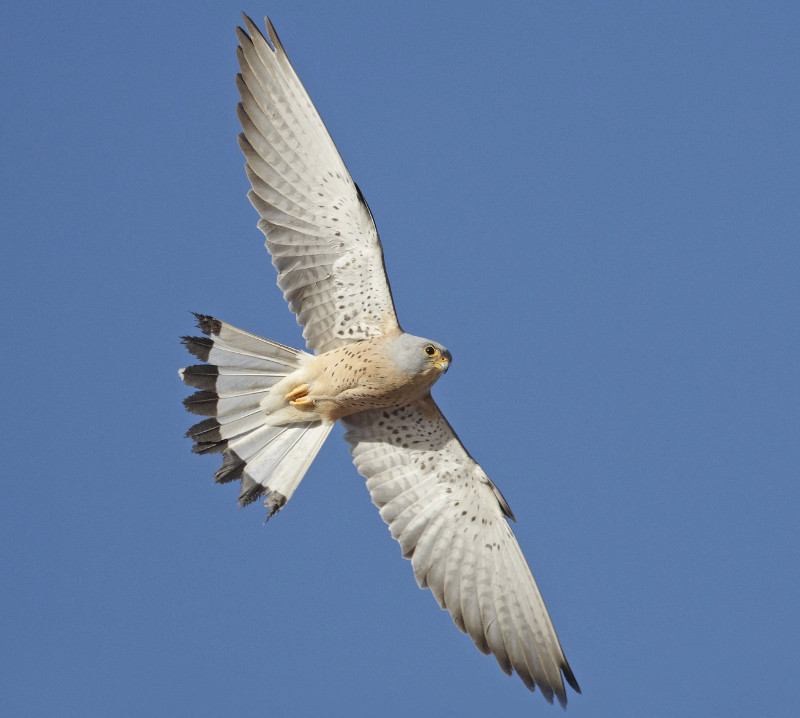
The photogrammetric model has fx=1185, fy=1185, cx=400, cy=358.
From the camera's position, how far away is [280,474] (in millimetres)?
10078

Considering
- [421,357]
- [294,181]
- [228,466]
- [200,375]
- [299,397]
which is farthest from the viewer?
[228,466]

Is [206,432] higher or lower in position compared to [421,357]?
lower

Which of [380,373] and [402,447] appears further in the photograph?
[402,447]

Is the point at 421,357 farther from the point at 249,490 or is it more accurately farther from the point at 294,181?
the point at 249,490

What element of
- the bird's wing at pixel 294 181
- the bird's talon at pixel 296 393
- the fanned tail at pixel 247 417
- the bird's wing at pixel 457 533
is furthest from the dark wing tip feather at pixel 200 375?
the bird's wing at pixel 457 533

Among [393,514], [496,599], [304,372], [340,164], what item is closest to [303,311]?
[304,372]

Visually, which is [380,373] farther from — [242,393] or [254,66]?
[254,66]

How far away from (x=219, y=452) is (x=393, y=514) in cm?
157

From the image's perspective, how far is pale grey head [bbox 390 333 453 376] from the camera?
932cm

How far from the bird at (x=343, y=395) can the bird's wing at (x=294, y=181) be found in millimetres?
11

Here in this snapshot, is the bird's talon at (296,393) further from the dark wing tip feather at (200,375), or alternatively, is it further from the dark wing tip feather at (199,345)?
the dark wing tip feather at (199,345)

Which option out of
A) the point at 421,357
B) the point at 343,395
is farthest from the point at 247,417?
the point at 421,357

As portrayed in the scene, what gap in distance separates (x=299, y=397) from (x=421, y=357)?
3.96 ft

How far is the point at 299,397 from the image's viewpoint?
989cm
